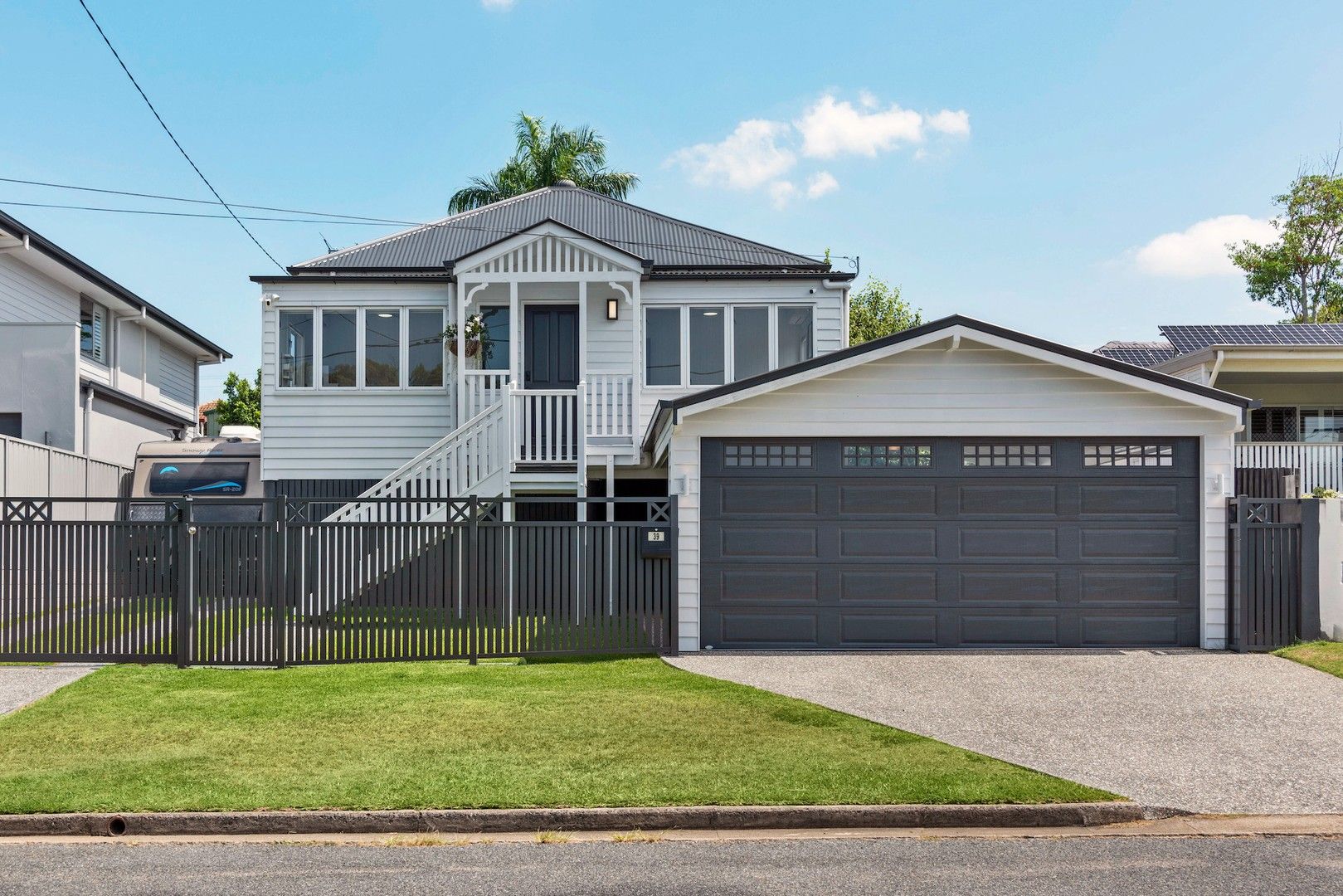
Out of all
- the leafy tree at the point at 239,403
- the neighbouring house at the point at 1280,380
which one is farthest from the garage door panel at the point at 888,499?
the leafy tree at the point at 239,403

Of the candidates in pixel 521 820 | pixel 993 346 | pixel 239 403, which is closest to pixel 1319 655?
pixel 993 346

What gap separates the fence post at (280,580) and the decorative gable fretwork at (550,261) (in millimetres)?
6542

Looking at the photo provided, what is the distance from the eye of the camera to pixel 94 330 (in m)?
21.5

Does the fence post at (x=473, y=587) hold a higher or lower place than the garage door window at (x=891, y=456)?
lower

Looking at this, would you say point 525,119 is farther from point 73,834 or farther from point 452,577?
point 73,834

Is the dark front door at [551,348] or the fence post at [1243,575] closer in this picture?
the fence post at [1243,575]

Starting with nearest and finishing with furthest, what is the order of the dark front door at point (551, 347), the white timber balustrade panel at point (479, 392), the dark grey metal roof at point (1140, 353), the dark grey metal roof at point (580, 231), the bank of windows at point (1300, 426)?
Result: the white timber balustrade panel at point (479, 392) < the dark front door at point (551, 347) < the dark grey metal roof at point (580, 231) < the bank of windows at point (1300, 426) < the dark grey metal roof at point (1140, 353)

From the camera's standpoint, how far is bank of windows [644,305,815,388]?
16.3 m

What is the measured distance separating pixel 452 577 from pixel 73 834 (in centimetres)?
512

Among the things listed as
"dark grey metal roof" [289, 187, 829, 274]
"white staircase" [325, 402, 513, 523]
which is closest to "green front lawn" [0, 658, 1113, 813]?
"white staircase" [325, 402, 513, 523]

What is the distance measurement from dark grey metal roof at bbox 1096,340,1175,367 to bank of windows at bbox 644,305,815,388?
25.7ft

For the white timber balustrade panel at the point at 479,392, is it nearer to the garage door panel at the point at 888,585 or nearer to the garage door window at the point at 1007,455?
the garage door panel at the point at 888,585

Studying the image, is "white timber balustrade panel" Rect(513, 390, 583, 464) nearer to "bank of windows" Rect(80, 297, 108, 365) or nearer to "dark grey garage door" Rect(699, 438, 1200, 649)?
"dark grey garage door" Rect(699, 438, 1200, 649)

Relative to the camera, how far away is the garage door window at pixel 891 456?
11.2 meters
